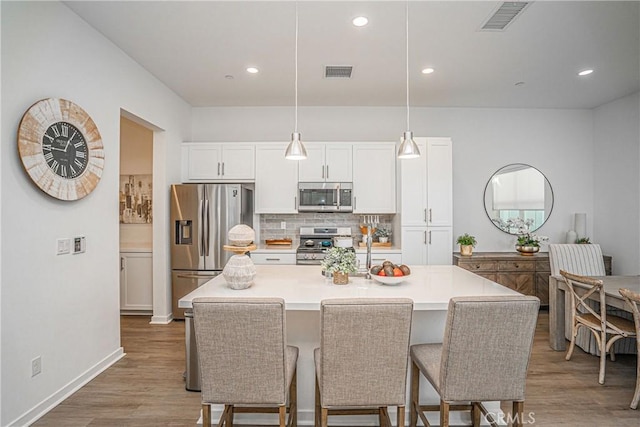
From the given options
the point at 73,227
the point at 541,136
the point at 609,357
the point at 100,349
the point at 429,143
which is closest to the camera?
the point at 73,227

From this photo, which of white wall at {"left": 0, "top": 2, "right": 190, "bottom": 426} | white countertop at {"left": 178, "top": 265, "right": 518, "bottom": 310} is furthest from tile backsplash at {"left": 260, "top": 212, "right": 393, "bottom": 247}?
white countertop at {"left": 178, "top": 265, "right": 518, "bottom": 310}

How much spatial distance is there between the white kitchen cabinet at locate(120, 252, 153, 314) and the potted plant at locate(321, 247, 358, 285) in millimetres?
3216

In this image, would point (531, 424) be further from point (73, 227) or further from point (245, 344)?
point (73, 227)

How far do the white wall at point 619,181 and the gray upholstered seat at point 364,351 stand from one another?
455 cm

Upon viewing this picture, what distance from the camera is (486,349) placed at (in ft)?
5.52

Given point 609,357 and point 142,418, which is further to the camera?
point 609,357

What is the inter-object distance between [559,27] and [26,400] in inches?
187

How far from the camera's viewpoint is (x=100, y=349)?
10.1 feet

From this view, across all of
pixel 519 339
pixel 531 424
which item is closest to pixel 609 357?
pixel 531 424

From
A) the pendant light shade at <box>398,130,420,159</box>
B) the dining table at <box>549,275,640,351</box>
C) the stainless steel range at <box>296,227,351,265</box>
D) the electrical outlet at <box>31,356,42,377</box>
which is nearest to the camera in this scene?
the electrical outlet at <box>31,356,42,377</box>

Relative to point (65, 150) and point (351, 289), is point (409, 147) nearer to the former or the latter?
point (351, 289)

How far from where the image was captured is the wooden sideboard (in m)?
4.59

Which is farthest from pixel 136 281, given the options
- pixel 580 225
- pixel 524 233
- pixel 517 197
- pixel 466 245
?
pixel 580 225

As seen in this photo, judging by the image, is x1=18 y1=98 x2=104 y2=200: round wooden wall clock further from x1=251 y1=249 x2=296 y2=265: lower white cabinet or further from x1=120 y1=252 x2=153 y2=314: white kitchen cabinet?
x1=251 y1=249 x2=296 y2=265: lower white cabinet
